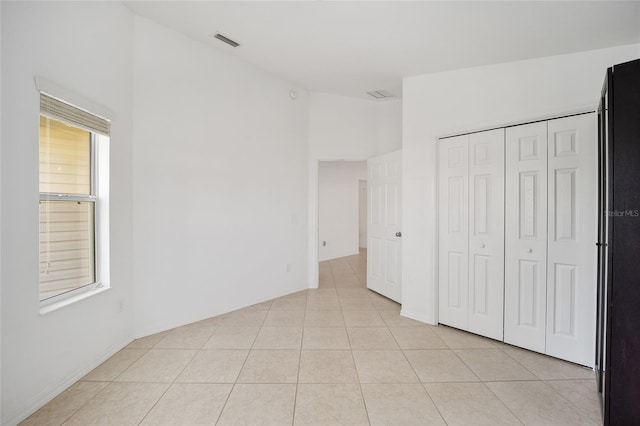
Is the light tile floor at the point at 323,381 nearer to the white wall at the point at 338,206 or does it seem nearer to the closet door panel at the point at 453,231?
the closet door panel at the point at 453,231

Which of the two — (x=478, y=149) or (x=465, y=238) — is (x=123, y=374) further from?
(x=478, y=149)

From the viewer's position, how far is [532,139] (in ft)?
9.74

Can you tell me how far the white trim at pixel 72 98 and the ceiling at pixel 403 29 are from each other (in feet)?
3.55

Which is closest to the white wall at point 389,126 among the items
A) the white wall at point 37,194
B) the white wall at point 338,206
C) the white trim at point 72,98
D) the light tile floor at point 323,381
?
the light tile floor at point 323,381

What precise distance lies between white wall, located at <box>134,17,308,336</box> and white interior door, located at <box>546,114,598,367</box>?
327 cm

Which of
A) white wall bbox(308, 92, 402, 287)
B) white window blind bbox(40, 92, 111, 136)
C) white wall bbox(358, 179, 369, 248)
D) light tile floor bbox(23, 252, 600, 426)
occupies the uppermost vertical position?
white wall bbox(308, 92, 402, 287)

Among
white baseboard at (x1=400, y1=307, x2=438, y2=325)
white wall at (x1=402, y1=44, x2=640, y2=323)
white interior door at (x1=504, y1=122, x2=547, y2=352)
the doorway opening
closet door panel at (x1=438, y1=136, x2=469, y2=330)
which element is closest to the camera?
white wall at (x1=402, y1=44, x2=640, y2=323)

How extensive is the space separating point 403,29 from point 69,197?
3181 mm

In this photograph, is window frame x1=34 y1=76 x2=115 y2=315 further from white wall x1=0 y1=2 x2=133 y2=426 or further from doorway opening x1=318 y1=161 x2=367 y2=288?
doorway opening x1=318 y1=161 x2=367 y2=288

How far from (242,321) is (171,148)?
2.12 metres

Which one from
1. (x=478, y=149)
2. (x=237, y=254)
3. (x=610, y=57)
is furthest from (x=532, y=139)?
(x=237, y=254)

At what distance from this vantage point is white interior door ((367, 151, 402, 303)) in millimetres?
4387

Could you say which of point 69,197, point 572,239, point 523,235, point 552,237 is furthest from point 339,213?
point 69,197

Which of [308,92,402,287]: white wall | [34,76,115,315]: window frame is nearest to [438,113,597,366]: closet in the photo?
[308,92,402,287]: white wall
